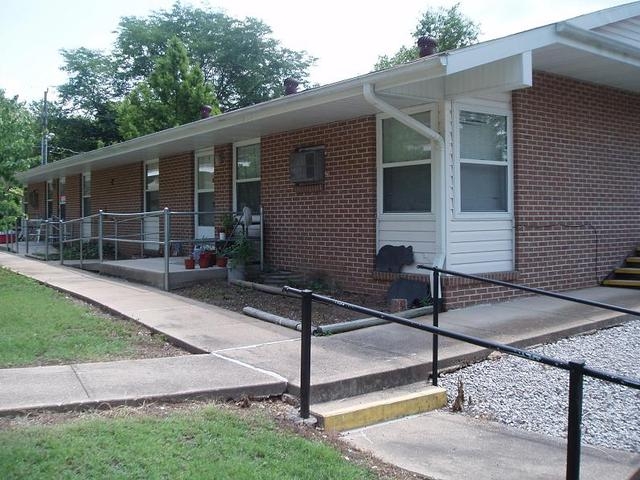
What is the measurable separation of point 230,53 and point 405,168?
3541 centimetres

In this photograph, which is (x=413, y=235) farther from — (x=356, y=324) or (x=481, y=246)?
(x=356, y=324)

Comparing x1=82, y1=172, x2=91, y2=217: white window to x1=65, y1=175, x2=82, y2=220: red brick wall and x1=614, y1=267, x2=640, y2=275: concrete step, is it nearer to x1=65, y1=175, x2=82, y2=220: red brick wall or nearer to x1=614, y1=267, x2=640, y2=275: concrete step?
x1=65, y1=175, x2=82, y2=220: red brick wall

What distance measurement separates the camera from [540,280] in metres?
9.07

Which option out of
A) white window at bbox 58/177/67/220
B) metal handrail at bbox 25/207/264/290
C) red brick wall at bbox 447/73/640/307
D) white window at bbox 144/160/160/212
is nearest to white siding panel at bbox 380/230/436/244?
red brick wall at bbox 447/73/640/307

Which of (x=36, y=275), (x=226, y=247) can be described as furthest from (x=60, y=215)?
(x=226, y=247)

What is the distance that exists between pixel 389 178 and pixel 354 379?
440 cm

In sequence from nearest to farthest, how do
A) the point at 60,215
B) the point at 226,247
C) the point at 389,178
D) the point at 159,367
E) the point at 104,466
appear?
the point at 104,466
the point at 159,367
the point at 389,178
the point at 226,247
the point at 60,215

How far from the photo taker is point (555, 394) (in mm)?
5551

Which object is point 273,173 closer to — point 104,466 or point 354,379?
point 354,379

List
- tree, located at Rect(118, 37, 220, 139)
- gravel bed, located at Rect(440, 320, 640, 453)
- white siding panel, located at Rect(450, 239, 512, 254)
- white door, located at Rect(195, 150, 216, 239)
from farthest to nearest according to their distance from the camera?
tree, located at Rect(118, 37, 220, 139)
white door, located at Rect(195, 150, 216, 239)
white siding panel, located at Rect(450, 239, 512, 254)
gravel bed, located at Rect(440, 320, 640, 453)

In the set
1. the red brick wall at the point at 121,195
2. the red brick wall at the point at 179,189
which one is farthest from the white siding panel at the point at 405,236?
the red brick wall at the point at 121,195

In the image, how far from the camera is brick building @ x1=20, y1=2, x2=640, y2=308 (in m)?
7.87

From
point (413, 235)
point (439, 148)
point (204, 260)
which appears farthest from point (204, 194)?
point (439, 148)

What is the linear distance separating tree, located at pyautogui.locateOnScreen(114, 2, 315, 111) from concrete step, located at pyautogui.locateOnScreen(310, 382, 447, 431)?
37.4 metres
